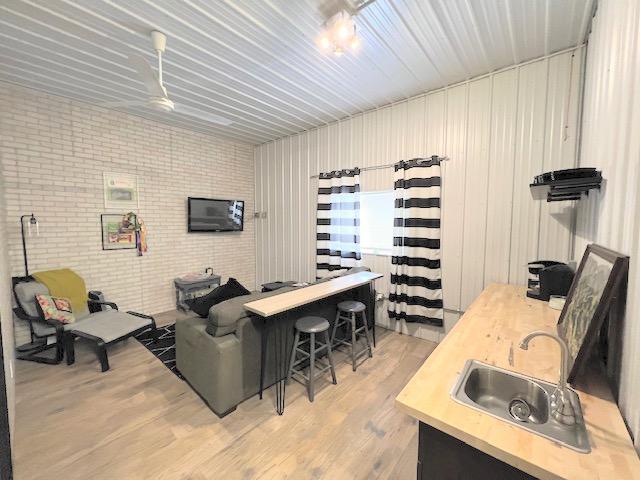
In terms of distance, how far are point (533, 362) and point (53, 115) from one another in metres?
5.16

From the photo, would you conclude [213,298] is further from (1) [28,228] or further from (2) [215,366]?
(1) [28,228]

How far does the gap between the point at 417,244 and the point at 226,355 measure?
7.96 feet

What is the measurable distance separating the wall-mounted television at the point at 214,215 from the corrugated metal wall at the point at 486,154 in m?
2.21

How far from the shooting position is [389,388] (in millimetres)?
2402

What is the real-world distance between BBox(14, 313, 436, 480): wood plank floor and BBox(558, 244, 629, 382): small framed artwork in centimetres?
120

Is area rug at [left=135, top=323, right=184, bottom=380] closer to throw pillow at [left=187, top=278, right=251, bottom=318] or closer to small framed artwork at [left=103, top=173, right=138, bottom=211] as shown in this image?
throw pillow at [left=187, top=278, right=251, bottom=318]

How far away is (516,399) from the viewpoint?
3.74 ft

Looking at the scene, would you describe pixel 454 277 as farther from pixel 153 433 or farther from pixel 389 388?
pixel 153 433

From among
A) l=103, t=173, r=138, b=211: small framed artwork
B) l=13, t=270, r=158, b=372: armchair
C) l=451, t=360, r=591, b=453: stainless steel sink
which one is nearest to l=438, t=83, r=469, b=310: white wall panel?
l=451, t=360, r=591, b=453: stainless steel sink

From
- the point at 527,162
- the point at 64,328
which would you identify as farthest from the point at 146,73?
the point at 527,162

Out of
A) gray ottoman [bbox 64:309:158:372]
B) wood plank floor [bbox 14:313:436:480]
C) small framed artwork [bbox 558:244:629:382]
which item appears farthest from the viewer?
gray ottoman [bbox 64:309:158:372]

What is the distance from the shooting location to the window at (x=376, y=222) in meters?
3.72

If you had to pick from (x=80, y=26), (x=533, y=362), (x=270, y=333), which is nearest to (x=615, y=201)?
(x=533, y=362)

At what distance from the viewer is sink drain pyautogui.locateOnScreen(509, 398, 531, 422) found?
108cm
